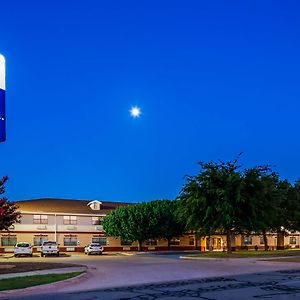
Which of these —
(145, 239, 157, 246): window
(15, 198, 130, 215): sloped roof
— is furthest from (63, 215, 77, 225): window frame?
(145, 239, 157, 246): window

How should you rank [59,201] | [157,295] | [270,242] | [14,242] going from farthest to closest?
[270,242] → [59,201] → [14,242] → [157,295]

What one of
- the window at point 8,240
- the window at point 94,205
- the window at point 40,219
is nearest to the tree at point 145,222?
the window at point 94,205

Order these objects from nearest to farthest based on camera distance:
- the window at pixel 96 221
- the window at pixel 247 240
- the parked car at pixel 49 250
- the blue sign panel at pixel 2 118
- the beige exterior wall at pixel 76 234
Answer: the blue sign panel at pixel 2 118
the parked car at pixel 49 250
the beige exterior wall at pixel 76 234
the window at pixel 96 221
the window at pixel 247 240

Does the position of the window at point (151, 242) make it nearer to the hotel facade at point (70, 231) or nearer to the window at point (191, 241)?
the hotel facade at point (70, 231)

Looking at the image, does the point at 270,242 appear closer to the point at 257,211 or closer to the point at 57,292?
the point at 257,211

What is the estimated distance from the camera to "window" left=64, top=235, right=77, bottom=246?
249ft

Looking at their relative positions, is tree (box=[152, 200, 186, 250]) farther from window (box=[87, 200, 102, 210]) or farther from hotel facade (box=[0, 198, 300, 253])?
window (box=[87, 200, 102, 210])

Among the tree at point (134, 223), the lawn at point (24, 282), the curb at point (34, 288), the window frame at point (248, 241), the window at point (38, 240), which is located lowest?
the curb at point (34, 288)

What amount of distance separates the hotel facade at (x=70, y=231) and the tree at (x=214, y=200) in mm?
25850

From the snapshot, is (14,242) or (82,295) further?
(14,242)

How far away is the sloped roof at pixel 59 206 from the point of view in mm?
76312

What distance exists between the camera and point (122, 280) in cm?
2375

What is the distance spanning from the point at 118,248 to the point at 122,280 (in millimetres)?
55804

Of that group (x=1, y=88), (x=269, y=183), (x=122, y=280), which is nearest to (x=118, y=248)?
(x=269, y=183)
